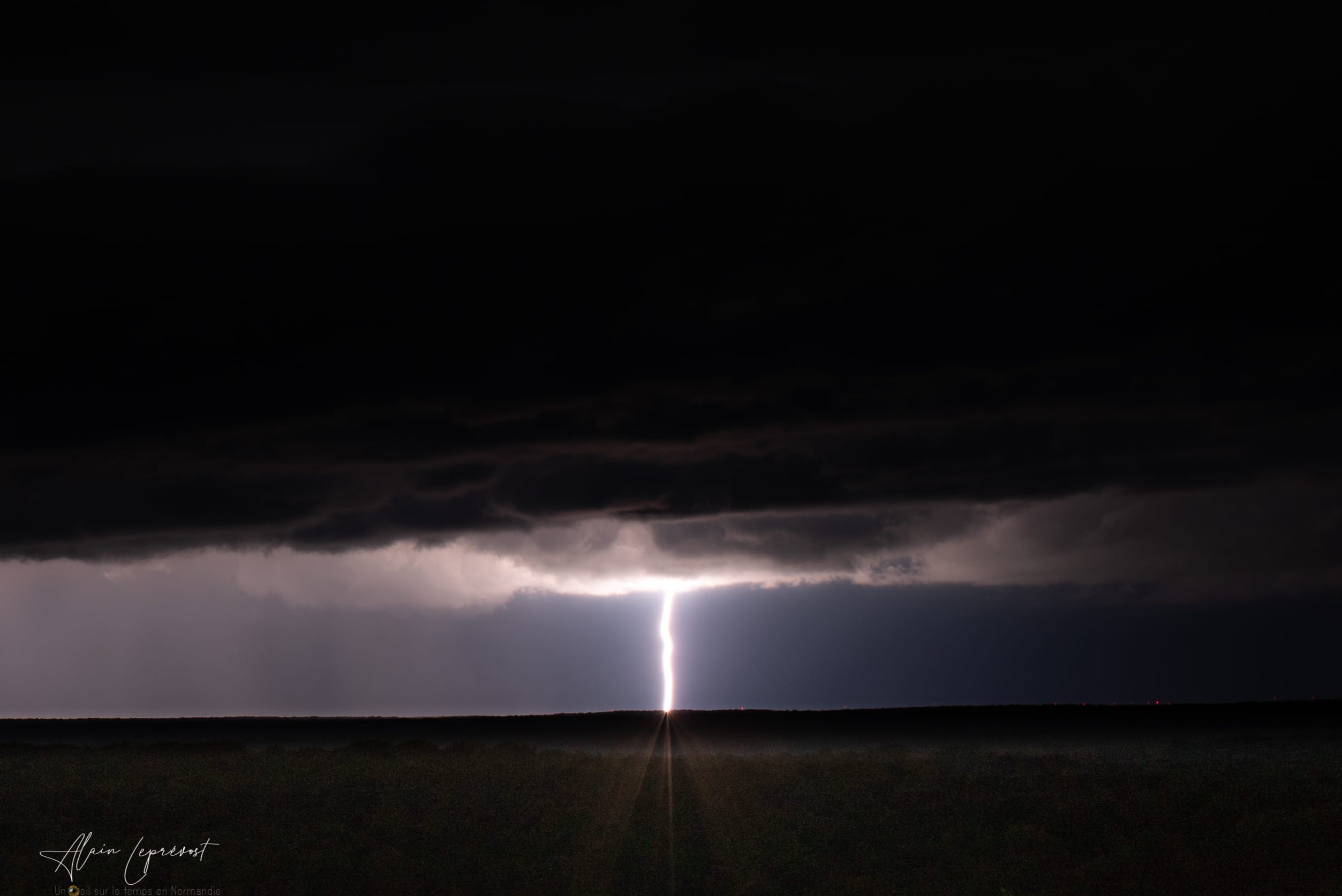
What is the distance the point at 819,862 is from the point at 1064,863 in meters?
6.32

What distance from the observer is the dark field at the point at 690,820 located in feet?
105

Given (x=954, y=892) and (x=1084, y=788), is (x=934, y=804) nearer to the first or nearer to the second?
(x=1084, y=788)

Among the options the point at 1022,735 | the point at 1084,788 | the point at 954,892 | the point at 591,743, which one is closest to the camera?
the point at 954,892

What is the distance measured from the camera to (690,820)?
126ft

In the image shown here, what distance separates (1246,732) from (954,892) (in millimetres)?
48754

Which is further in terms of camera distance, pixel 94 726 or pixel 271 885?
pixel 94 726

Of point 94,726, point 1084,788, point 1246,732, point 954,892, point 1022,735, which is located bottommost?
point 954,892

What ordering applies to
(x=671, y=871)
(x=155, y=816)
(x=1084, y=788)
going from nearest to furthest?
1. (x=671, y=871)
2. (x=155, y=816)
3. (x=1084, y=788)

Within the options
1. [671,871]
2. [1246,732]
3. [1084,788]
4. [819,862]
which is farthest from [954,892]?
[1246,732]

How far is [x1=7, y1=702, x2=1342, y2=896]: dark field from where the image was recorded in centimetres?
3212

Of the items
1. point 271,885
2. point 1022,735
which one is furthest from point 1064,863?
point 1022,735

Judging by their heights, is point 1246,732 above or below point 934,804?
above

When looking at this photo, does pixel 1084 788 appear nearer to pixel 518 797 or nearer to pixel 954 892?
pixel 954 892

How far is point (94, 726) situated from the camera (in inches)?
5477
